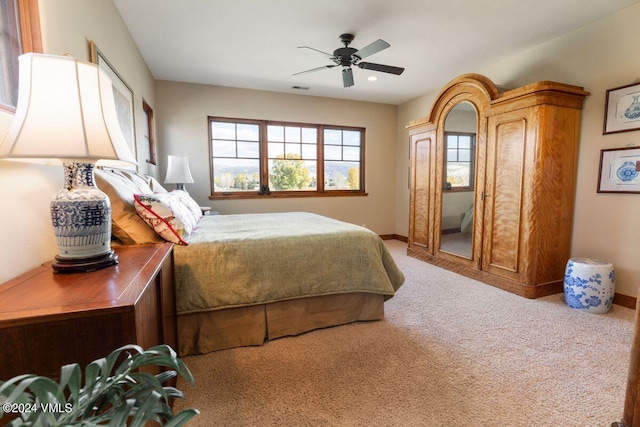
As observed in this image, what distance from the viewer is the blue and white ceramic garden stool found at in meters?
2.39

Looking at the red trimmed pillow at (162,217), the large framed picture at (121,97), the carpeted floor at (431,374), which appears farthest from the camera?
the large framed picture at (121,97)

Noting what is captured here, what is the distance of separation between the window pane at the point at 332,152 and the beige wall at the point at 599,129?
2885mm

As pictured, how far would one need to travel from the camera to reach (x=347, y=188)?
5.34m

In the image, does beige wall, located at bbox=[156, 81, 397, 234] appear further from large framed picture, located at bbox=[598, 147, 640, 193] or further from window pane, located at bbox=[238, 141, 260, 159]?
large framed picture, located at bbox=[598, 147, 640, 193]

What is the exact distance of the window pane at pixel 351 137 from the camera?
5.24 m

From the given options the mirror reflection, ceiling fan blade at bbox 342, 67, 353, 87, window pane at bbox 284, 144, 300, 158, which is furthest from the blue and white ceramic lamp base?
window pane at bbox 284, 144, 300, 158

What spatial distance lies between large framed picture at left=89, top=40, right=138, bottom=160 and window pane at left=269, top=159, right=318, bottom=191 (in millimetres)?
2131

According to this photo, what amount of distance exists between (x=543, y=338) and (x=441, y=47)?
2.86 metres

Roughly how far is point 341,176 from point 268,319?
3680 mm

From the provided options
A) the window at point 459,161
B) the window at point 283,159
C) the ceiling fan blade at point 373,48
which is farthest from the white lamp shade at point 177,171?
the window at point 459,161

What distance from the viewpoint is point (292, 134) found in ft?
16.0

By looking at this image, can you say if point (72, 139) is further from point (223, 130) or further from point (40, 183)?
point (223, 130)

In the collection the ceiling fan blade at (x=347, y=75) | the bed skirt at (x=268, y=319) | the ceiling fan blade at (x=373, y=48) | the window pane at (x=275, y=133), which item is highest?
the ceiling fan blade at (x=373, y=48)

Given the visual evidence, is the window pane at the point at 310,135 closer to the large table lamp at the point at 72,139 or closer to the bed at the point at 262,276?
the bed at the point at 262,276
